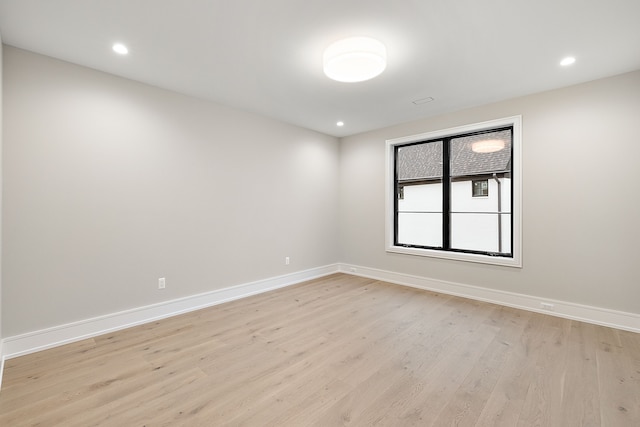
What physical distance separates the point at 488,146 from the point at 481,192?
0.68m

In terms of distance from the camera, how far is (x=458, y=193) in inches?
174

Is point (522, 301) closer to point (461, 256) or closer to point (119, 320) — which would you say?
point (461, 256)

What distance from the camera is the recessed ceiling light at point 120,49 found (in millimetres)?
2475

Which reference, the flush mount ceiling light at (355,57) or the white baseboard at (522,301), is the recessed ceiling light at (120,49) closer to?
the flush mount ceiling light at (355,57)

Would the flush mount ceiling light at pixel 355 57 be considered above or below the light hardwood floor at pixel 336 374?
above

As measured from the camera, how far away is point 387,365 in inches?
90.7

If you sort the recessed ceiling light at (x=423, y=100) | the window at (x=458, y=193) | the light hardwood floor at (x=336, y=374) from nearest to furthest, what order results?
1. the light hardwood floor at (x=336, y=374)
2. the recessed ceiling light at (x=423, y=100)
3. the window at (x=458, y=193)

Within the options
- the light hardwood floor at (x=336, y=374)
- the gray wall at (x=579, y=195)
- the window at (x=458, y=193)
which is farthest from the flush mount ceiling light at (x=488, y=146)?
the light hardwood floor at (x=336, y=374)

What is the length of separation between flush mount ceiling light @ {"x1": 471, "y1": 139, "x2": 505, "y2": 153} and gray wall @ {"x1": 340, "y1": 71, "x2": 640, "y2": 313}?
358 mm

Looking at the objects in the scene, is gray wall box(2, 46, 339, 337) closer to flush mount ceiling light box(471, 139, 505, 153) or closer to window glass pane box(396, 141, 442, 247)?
window glass pane box(396, 141, 442, 247)

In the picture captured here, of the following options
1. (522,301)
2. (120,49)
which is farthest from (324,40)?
(522,301)

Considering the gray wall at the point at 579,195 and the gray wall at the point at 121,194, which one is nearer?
the gray wall at the point at 121,194

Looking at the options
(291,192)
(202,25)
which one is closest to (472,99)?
(291,192)

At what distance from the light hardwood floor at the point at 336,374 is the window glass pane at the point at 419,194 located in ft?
5.43
